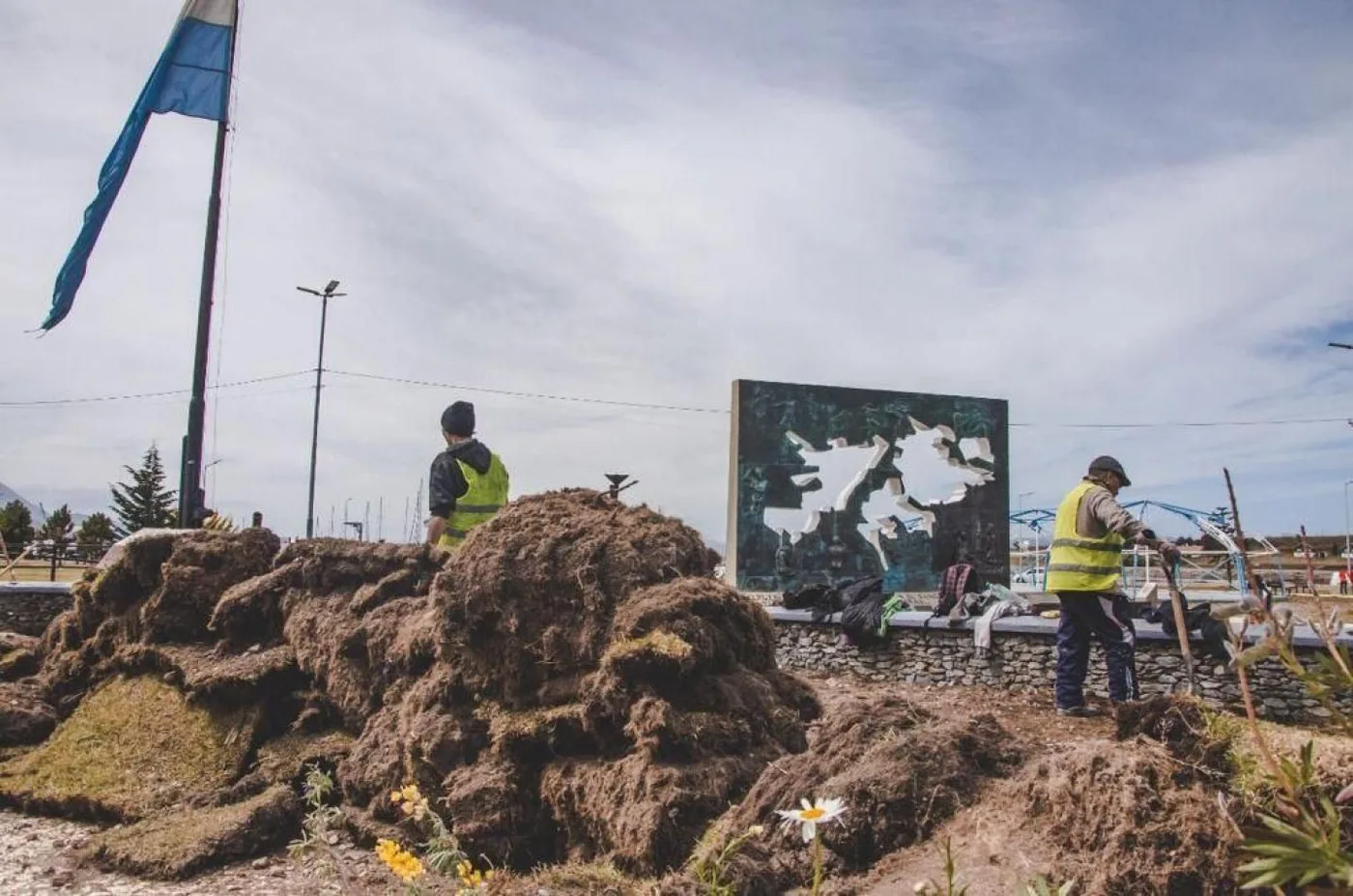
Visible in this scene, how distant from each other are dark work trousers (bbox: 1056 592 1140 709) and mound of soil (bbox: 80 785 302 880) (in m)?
5.58

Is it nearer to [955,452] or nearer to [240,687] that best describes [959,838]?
[240,687]

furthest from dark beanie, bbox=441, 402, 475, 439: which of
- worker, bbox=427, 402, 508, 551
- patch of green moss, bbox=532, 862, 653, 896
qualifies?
patch of green moss, bbox=532, 862, 653, 896

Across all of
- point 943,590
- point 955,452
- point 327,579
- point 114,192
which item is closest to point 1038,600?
point 955,452

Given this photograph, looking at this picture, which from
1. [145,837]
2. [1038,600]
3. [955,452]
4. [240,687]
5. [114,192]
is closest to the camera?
[145,837]

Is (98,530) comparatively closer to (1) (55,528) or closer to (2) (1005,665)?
(1) (55,528)

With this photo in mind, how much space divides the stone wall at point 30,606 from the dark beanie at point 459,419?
31.9 ft

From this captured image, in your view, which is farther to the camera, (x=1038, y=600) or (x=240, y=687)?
(x=1038, y=600)

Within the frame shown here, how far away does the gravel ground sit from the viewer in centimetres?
479

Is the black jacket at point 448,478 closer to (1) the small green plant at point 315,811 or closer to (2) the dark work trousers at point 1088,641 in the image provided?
(1) the small green plant at point 315,811

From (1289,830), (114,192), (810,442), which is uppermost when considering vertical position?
(114,192)

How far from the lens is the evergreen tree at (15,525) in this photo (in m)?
31.5

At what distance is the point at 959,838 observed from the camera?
146 inches

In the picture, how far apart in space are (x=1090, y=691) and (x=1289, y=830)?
8233 mm

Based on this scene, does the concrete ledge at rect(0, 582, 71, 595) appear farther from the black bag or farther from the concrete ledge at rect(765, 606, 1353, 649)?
the black bag
